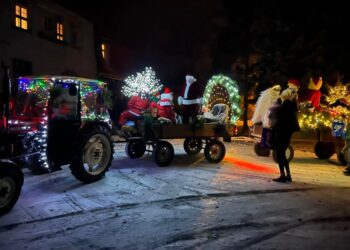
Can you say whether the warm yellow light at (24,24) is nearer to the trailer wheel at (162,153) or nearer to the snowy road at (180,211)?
the snowy road at (180,211)

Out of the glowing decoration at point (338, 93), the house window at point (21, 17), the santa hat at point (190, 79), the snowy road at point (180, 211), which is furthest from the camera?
the house window at point (21, 17)

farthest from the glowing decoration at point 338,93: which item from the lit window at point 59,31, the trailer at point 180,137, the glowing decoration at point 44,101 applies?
the lit window at point 59,31

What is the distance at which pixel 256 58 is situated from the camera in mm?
26125

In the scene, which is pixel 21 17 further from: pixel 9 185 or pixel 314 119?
pixel 9 185

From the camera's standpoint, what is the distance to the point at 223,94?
14094mm

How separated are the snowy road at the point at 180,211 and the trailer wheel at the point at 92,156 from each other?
244mm

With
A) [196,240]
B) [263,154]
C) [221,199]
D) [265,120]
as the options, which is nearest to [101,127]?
[221,199]

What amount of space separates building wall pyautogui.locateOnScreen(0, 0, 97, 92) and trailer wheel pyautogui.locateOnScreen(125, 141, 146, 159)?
7.33 metres

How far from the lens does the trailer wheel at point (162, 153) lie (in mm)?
10465

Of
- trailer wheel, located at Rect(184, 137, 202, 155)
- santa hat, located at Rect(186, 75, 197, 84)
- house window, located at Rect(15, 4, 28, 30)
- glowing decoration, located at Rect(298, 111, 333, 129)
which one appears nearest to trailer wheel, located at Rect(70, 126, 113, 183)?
santa hat, located at Rect(186, 75, 197, 84)

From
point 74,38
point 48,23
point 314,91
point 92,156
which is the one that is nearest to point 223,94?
point 314,91

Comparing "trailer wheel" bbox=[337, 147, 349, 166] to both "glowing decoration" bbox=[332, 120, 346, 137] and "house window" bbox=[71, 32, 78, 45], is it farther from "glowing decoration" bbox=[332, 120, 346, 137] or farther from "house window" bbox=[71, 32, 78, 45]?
"house window" bbox=[71, 32, 78, 45]

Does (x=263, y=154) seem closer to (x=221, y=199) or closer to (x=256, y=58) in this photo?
(x=221, y=199)

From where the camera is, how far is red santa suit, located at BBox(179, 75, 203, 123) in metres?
11.8
